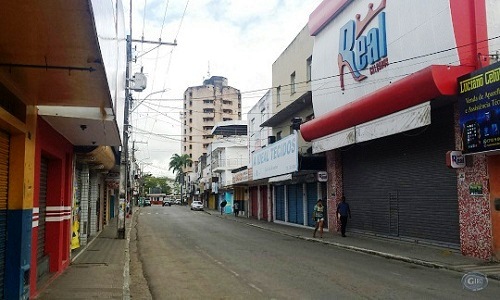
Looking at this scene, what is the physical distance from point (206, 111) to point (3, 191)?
11014 cm

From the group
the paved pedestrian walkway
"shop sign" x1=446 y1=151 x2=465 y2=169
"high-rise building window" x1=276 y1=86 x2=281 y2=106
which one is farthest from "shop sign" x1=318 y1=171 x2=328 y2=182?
"shop sign" x1=446 y1=151 x2=465 y2=169

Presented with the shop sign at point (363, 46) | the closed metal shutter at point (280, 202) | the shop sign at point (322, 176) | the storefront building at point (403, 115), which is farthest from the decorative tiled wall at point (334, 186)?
the closed metal shutter at point (280, 202)

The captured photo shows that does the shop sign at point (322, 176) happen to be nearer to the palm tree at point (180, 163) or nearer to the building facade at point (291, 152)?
the building facade at point (291, 152)

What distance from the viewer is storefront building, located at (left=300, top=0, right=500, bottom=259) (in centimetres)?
1312

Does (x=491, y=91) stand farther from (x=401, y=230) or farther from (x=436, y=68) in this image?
(x=401, y=230)

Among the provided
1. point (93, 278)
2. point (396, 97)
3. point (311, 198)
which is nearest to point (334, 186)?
point (311, 198)

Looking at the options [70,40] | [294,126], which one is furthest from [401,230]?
[70,40]

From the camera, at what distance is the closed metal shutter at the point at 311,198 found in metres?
25.9

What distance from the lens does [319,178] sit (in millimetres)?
23281

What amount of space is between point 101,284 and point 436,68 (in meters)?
9.73

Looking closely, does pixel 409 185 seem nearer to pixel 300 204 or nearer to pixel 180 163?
pixel 300 204

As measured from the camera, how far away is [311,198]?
26.6 meters

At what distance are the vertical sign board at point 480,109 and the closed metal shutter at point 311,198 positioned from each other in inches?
525

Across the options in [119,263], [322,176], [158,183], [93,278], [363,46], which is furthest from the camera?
[158,183]
